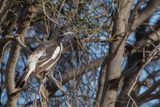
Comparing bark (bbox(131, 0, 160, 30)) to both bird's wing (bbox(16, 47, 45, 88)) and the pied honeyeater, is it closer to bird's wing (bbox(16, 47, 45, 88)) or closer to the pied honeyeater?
the pied honeyeater

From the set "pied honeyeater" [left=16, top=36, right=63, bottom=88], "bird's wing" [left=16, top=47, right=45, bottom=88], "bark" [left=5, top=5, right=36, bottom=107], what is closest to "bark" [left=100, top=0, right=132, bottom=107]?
"pied honeyeater" [left=16, top=36, right=63, bottom=88]

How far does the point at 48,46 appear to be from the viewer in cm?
509

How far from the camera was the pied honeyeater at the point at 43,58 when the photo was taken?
4637 millimetres

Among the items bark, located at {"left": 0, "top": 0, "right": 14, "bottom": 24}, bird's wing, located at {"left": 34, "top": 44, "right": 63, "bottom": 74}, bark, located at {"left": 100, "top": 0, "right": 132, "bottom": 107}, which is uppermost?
bark, located at {"left": 0, "top": 0, "right": 14, "bottom": 24}

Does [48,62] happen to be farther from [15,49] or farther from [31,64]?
[15,49]

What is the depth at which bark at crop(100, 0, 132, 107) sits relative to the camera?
5163mm

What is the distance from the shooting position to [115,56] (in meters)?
5.25

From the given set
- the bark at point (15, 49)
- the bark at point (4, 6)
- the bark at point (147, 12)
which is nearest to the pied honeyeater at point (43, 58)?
the bark at point (15, 49)

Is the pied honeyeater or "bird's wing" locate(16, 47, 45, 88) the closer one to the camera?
"bird's wing" locate(16, 47, 45, 88)

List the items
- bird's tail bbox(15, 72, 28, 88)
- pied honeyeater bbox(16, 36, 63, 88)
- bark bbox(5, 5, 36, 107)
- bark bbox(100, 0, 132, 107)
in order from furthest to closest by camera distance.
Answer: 1. bark bbox(100, 0, 132, 107)
2. bark bbox(5, 5, 36, 107)
3. pied honeyeater bbox(16, 36, 63, 88)
4. bird's tail bbox(15, 72, 28, 88)

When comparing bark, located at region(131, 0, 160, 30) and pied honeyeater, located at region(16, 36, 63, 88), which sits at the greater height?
pied honeyeater, located at region(16, 36, 63, 88)

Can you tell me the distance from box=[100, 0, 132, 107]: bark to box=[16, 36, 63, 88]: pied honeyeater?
0.47 m

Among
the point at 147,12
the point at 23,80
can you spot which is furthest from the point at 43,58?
the point at 147,12

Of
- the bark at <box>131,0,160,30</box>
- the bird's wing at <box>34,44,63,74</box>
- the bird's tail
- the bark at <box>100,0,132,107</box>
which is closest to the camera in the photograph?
the bird's tail
